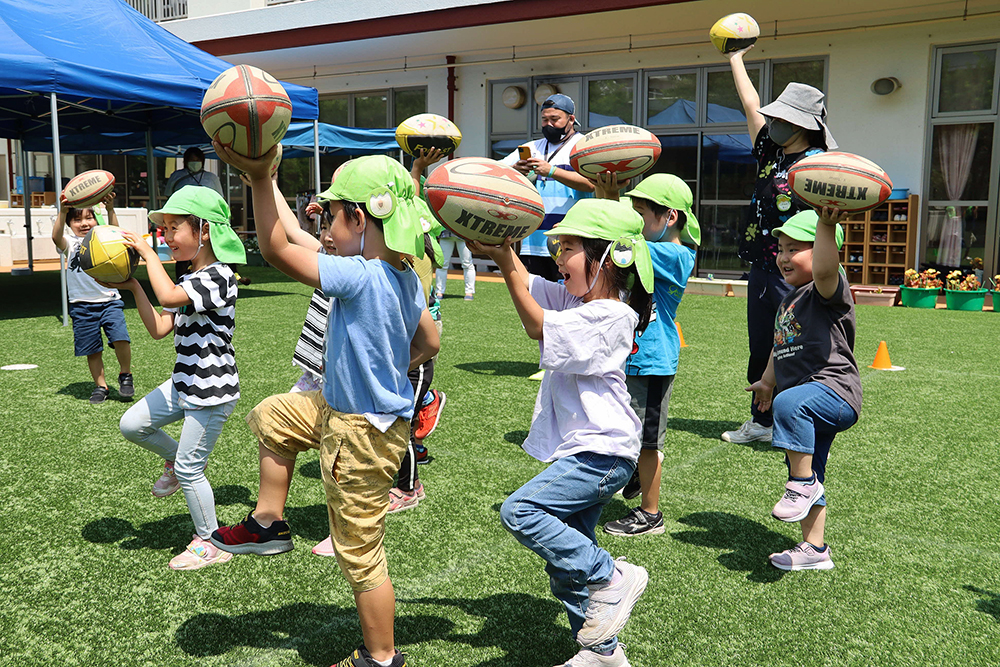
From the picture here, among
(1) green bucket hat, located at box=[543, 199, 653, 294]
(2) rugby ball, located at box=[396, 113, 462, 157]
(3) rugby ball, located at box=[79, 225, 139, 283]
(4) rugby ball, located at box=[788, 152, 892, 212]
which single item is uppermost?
(2) rugby ball, located at box=[396, 113, 462, 157]

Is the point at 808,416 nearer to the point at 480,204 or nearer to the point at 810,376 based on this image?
the point at 810,376

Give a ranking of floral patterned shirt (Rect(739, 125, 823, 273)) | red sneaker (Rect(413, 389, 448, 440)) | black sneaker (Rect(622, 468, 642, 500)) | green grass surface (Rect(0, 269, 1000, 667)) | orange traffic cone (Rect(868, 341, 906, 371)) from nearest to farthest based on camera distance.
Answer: green grass surface (Rect(0, 269, 1000, 667))
black sneaker (Rect(622, 468, 642, 500))
red sneaker (Rect(413, 389, 448, 440))
floral patterned shirt (Rect(739, 125, 823, 273))
orange traffic cone (Rect(868, 341, 906, 371))

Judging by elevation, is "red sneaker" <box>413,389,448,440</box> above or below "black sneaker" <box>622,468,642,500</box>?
above

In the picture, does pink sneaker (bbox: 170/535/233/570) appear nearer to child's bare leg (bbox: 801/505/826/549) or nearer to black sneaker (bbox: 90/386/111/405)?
child's bare leg (bbox: 801/505/826/549)

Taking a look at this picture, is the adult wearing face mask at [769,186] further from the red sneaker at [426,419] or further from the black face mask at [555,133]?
the red sneaker at [426,419]

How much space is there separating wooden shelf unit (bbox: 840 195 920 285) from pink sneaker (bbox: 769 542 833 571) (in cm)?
1221

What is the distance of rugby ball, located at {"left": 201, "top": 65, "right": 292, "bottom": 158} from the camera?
7.70ft

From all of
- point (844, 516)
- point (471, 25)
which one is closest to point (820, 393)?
point (844, 516)

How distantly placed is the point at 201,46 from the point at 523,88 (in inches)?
361

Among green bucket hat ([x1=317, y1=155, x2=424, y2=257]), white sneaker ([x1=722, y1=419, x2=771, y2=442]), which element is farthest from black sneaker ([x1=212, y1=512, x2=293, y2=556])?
white sneaker ([x1=722, y1=419, x2=771, y2=442])

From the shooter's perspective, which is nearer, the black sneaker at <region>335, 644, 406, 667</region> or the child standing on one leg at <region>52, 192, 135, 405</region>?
the black sneaker at <region>335, 644, 406, 667</region>

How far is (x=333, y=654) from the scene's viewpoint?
2820 millimetres

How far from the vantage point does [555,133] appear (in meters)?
5.85

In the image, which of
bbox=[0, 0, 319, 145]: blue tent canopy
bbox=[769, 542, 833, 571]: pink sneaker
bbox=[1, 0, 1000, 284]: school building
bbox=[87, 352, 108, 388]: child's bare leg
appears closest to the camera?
bbox=[769, 542, 833, 571]: pink sneaker
